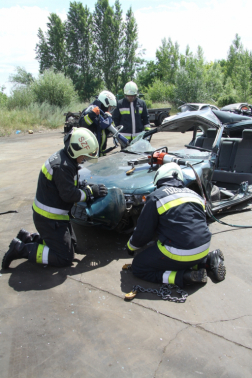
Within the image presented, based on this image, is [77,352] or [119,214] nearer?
[77,352]

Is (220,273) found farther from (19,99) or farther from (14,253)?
(19,99)

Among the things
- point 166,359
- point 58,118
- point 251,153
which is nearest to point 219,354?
point 166,359

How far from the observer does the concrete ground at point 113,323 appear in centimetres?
199

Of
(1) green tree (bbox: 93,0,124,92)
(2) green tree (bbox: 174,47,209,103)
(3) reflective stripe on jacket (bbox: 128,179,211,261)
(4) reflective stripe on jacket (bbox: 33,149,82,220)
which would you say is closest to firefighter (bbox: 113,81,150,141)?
(4) reflective stripe on jacket (bbox: 33,149,82,220)

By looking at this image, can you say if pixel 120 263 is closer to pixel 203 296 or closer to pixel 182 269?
pixel 182 269

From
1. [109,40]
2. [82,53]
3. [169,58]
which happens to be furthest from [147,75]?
[82,53]

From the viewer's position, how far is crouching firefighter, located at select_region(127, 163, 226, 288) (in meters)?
2.78

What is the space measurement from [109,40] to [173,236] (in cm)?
4000

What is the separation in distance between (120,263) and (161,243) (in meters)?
0.69

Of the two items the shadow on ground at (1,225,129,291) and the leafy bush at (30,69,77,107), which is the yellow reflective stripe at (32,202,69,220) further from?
the leafy bush at (30,69,77,107)

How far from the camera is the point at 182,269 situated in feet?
9.59

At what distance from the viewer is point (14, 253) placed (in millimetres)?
3150

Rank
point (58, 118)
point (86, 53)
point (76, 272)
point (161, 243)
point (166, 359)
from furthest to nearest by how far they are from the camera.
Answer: point (86, 53)
point (58, 118)
point (76, 272)
point (161, 243)
point (166, 359)

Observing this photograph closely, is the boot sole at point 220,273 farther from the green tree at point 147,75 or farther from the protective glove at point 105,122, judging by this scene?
the green tree at point 147,75
